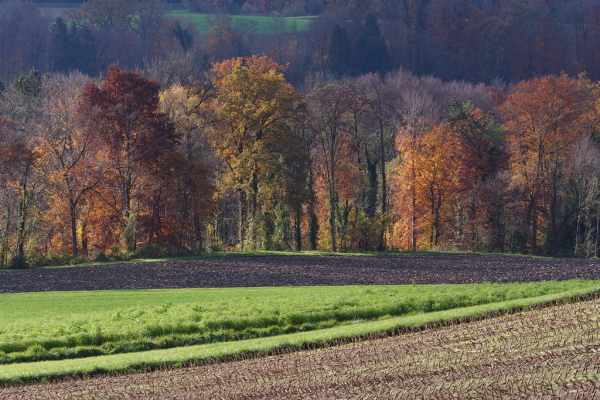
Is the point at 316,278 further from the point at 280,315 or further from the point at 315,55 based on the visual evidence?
the point at 315,55

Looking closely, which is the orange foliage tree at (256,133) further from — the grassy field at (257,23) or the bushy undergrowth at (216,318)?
the grassy field at (257,23)

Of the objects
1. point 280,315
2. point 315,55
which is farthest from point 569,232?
point 315,55

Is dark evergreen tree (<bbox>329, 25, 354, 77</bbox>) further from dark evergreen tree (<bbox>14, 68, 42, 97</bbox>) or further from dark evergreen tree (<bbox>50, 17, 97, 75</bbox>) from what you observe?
dark evergreen tree (<bbox>14, 68, 42, 97</bbox>)

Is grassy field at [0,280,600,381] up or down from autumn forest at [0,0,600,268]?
down

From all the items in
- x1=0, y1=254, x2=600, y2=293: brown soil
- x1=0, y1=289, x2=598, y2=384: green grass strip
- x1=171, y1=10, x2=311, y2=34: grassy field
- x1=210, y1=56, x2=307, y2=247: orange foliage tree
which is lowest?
x1=0, y1=289, x2=598, y2=384: green grass strip

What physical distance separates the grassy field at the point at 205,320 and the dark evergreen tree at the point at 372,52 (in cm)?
9597

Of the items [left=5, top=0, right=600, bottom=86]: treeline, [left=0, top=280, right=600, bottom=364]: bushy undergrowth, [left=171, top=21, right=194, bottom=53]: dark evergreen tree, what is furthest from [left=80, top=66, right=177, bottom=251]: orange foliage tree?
[left=171, top=21, right=194, bottom=53]: dark evergreen tree

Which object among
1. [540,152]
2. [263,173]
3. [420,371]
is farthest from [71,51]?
[420,371]

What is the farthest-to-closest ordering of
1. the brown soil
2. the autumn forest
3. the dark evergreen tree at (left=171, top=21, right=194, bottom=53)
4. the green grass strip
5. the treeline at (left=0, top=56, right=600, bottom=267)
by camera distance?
the dark evergreen tree at (left=171, top=21, right=194, bottom=53) → the autumn forest → the treeline at (left=0, top=56, right=600, bottom=267) → the brown soil → the green grass strip

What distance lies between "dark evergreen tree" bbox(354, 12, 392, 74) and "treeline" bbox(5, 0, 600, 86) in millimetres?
176

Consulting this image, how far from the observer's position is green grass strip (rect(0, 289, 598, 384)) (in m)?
17.1

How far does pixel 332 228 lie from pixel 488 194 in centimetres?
1277

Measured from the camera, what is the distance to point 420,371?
12.7 m

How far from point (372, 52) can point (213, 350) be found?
10947 centimetres
